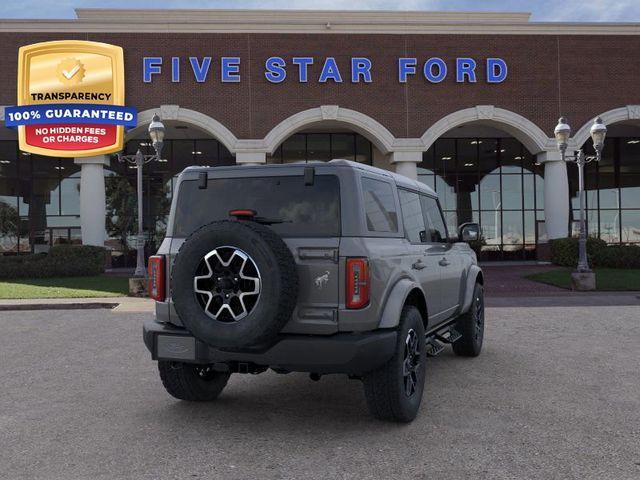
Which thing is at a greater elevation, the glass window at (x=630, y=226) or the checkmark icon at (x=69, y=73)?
the checkmark icon at (x=69, y=73)

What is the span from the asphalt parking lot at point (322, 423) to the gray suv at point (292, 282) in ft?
1.50

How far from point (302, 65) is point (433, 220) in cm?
1973

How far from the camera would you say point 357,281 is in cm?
431

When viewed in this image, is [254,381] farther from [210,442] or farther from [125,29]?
[125,29]

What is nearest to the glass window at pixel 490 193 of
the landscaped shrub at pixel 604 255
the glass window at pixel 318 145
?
the landscaped shrub at pixel 604 255

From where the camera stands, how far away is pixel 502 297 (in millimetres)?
15523

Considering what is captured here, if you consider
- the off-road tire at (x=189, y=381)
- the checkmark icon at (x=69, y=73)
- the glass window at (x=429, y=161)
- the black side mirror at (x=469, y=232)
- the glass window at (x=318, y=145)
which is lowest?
the off-road tire at (x=189, y=381)

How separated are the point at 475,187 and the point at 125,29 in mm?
18964

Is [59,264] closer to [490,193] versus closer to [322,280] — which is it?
[322,280]

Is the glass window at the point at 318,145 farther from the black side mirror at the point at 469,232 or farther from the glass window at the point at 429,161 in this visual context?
the black side mirror at the point at 469,232

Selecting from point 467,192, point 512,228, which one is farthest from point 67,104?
point 512,228

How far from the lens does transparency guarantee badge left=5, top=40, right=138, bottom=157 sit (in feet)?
77.2

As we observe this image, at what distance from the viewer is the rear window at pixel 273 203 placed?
456 cm

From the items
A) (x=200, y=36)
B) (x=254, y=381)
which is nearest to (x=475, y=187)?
(x=200, y=36)
